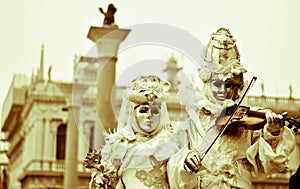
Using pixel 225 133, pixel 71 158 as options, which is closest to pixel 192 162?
pixel 225 133

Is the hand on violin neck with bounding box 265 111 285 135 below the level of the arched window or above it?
below

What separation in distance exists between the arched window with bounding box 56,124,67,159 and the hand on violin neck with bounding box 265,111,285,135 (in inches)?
1611

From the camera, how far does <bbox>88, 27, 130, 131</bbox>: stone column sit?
2347cm

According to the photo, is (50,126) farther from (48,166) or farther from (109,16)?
(109,16)

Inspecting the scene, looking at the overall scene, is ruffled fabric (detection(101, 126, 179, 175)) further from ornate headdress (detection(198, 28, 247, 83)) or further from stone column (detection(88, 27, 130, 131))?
stone column (detection(88, 27, 130, 131))

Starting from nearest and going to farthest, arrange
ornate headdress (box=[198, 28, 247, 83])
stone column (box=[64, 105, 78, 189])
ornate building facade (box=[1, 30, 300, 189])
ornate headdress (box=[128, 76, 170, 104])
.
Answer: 1. ornate headdress (box=[128, 76, 170, 104])
2. ornate headdress (box=[198, 28, 247, 83])
3. stone column (box=[64, 105, 78, 189])
4. ornate building facade (box=[1, 30, 300, 189])

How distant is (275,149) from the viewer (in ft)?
20.2

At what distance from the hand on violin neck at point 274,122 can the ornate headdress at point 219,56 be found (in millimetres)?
685

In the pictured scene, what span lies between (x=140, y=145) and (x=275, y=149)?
93 cm

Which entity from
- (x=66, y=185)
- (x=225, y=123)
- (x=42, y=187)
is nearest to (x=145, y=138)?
(x=225, y=123)

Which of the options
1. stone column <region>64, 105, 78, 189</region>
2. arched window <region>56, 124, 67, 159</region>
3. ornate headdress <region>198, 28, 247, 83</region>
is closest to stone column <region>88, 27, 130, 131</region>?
stone column <region>64, 105, 78, 189</region>

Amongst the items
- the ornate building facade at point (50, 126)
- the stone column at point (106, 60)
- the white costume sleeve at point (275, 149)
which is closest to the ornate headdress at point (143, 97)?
the white costume sleeve at point (275, 149)

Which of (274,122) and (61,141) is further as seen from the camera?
(61,141)

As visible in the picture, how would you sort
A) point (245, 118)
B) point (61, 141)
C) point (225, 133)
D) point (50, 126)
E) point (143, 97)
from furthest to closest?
1. point (61, 141)
2. point (50, 126)
3. point (225, 133)
4. point (245, 118)
5. point (143, 97)
